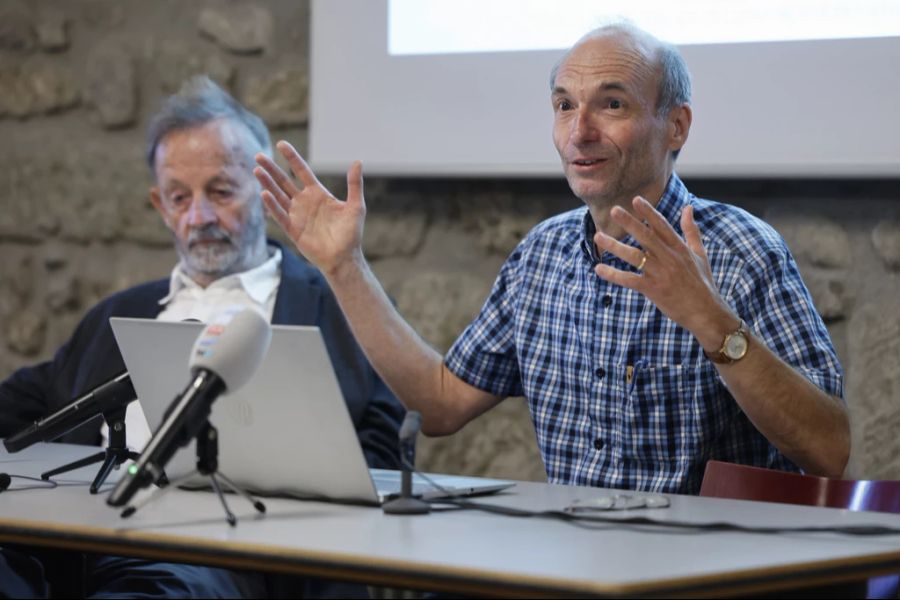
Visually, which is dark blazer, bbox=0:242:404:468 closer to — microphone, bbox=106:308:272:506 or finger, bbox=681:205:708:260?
finger, bbox=681:205:708:260

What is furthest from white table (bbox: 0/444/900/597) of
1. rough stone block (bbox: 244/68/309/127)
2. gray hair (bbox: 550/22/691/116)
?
rough stone block (bbox: 244/68/309/127)

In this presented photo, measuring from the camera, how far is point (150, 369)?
1839 millimetres

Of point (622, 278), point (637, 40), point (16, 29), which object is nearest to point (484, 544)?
point (622, 278)

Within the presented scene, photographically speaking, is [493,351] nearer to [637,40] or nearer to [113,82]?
[637,40]

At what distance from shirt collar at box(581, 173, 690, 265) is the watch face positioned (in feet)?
1.43

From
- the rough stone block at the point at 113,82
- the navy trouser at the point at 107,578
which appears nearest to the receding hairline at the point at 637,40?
the navy trouser at the point at 107,578

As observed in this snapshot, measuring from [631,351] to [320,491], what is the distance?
0.73 meters

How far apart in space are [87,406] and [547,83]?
1472 mm

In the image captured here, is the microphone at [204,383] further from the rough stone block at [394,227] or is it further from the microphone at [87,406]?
the rough stone block at [394,227]

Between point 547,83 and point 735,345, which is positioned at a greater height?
point 547,83

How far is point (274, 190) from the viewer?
92.4 inches

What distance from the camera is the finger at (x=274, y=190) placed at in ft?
7.60

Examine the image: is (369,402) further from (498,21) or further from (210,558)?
(210,558)

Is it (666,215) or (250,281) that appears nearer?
(666,215)
